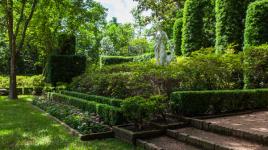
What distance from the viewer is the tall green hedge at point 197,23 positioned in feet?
64.4

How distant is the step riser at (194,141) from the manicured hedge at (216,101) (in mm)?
1161

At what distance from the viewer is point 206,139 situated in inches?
239

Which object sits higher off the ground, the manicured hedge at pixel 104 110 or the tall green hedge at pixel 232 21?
the tall green hedge at pixel 232 21

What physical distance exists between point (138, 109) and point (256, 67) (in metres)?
5.89

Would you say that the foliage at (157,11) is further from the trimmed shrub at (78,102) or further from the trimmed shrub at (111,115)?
the trimmed shrub at (111,115)

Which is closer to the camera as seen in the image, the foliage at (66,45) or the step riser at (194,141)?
the step riser at (194,141)

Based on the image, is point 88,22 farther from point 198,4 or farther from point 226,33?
point 226,33

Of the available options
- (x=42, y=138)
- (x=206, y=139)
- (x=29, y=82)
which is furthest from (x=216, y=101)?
(x=29, y=82)

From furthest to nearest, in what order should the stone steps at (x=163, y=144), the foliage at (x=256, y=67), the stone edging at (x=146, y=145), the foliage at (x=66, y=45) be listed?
the foliage at (x=66, y=45)
the foliage at (x=256, y=67)
the stone steps at (x=163, y=144)
the stone edging at (x=146, y=145)

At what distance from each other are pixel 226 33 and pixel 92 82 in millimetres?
7616

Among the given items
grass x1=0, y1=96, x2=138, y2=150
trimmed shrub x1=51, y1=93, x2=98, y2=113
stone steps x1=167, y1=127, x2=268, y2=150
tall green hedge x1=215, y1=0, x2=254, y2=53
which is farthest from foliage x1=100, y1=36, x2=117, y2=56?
stone steps x1=167, y1=127, x2=268, y2=150

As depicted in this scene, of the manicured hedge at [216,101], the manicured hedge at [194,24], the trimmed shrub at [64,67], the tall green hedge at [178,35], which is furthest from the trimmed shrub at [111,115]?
the tall green hedge at [178,35]

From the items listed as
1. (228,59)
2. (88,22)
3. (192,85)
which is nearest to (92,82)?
(192,85)

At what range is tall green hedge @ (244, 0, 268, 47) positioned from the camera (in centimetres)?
1367
